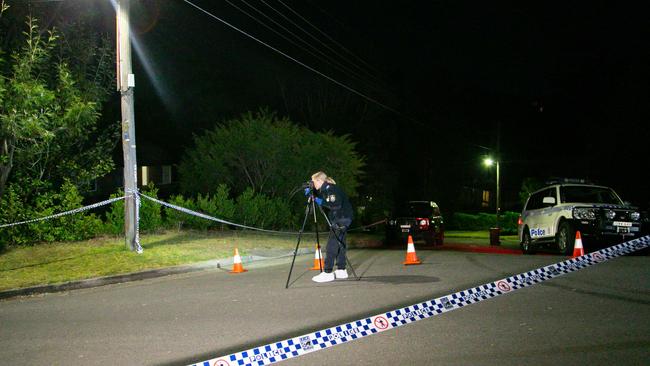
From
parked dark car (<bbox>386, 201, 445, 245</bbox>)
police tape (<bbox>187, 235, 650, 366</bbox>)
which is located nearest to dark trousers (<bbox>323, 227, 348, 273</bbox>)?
police tape (<bbox>187, 235, 650, 366</bbox>)

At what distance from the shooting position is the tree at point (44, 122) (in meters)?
12.1

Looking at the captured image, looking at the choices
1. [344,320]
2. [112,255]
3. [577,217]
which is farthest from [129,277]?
[577,217]

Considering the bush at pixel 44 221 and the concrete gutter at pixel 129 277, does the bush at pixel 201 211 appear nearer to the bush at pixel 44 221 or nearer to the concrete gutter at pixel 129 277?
the bush at pixel 44 221

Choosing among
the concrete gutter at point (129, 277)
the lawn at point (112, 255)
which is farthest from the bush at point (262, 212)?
the concrete gutter at point (129, 277)

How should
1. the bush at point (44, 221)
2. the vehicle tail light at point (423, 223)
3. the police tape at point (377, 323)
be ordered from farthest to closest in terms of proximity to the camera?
the vehicle tail light at point (423, 223) → the bush at point (44, 221) → the police tape at point (377, 323)

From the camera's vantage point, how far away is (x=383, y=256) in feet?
46.6

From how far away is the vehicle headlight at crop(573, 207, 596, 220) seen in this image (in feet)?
43.6

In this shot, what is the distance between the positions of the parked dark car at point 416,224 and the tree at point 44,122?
995 centimetres

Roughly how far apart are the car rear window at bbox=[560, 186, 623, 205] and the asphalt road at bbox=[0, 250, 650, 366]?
13.4 feet

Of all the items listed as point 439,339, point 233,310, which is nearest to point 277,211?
point 233,310

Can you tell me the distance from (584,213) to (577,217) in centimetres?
17

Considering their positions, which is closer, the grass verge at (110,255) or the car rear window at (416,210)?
the grass verge at (110,255)

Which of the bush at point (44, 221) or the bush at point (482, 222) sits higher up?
the bush at point (44, 221)

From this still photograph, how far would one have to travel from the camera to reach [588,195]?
595 inches
